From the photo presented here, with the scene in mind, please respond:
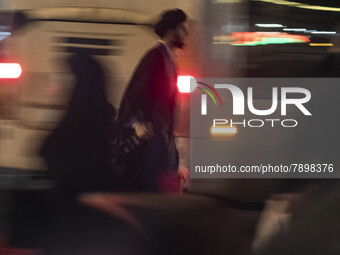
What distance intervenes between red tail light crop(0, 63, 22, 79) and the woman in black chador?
11.2 inches

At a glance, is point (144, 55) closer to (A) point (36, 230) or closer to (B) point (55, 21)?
(B) point (55, 21)

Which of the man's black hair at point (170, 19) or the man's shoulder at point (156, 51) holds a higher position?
the man's black hair at point (170, 19)

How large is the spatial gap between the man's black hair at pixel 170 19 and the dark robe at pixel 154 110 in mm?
95

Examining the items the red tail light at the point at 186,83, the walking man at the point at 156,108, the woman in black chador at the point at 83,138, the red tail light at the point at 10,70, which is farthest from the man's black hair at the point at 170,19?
the red tail light at the point at 10,70

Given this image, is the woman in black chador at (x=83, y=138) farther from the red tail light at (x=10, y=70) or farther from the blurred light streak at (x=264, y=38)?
the blurred light streak at (x=264, y=38)

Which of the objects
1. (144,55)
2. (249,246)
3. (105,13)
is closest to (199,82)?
(144,55)

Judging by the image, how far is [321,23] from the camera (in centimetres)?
324

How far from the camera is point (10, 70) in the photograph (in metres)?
3.27

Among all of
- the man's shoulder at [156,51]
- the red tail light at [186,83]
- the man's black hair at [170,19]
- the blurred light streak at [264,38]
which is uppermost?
the man's black hair at [170,19]

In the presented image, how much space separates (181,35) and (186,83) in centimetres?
26

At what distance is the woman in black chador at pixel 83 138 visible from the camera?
10.5 ft

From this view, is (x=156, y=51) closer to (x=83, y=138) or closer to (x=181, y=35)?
(x=181, y=35)

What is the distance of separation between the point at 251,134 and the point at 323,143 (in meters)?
0.40

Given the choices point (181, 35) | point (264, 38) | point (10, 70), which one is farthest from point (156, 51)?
point (10, 70)
